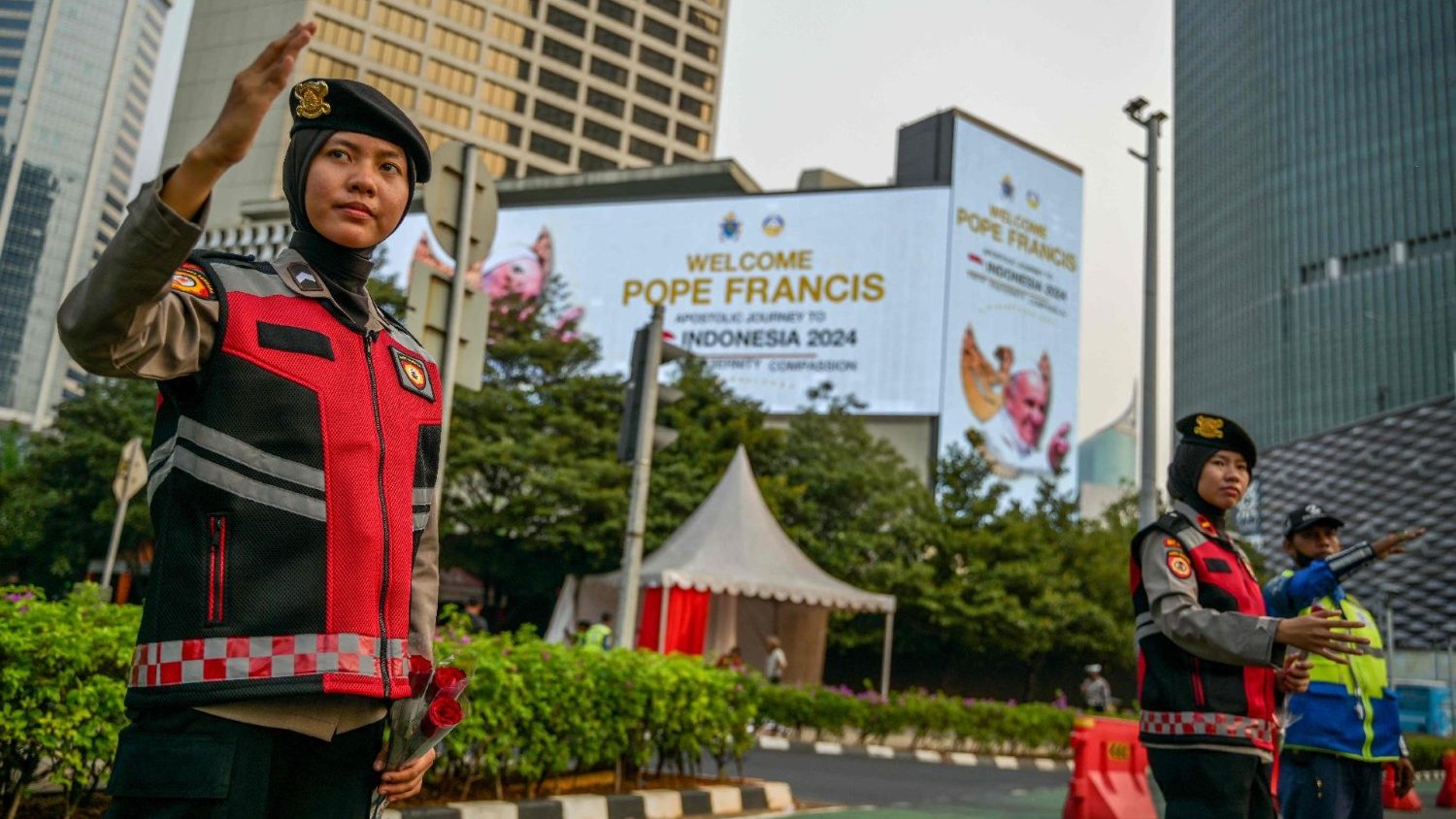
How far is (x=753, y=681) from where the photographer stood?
7.83 metres

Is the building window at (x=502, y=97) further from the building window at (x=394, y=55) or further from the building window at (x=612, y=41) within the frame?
the building window at (x=612, y=41)

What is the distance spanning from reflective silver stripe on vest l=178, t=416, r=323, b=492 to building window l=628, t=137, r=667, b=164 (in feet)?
206

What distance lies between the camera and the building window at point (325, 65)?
5384 centimetres

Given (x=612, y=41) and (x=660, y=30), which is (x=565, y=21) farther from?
(x=660, y=30)

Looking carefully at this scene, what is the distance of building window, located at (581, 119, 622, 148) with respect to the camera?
62.3 metres

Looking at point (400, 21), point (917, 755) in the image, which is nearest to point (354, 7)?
point (400, 21)

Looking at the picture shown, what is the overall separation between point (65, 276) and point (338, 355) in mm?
136946

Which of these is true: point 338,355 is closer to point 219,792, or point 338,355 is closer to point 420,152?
point 420,152

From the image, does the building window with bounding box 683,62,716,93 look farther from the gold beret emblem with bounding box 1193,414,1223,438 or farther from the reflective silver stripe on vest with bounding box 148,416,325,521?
the reflective silver stripe on vest with bounding box 148,416,325,521

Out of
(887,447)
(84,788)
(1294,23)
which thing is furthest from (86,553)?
(1294,23)

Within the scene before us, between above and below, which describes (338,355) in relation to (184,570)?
above

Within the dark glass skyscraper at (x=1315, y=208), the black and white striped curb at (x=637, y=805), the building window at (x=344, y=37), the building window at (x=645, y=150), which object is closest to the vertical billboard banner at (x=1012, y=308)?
the building window at (x=645, y=150)

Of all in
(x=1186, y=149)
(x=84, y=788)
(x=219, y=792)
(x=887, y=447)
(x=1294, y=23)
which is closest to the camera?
(x=219, y=792)

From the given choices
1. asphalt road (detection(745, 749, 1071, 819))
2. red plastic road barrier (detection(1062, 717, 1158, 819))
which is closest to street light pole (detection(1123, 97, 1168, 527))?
asphalt road (detection(745, 749, 1071, 819))
